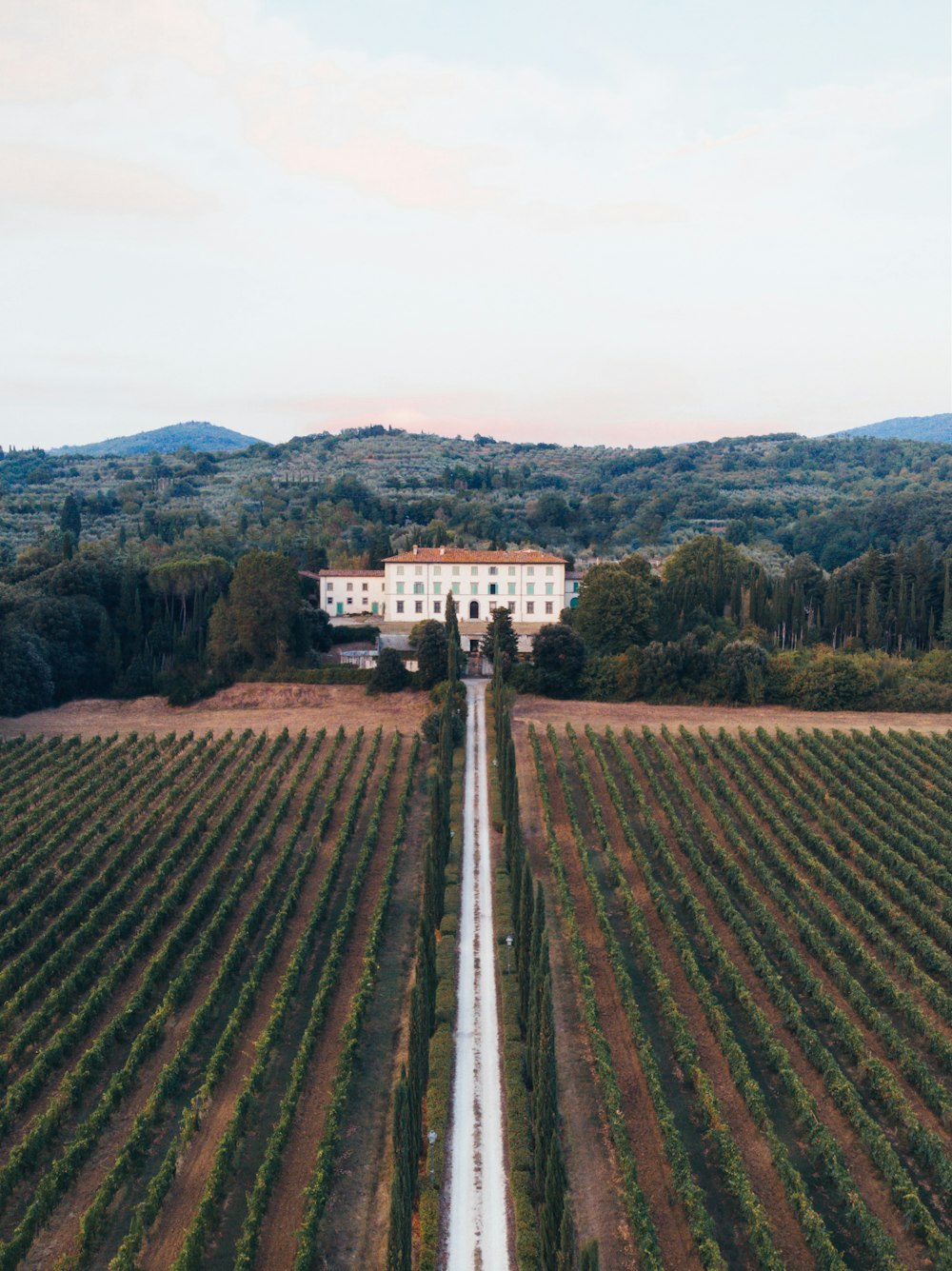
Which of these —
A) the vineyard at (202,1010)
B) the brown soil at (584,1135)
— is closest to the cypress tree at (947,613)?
the vineyard at (202,1010)

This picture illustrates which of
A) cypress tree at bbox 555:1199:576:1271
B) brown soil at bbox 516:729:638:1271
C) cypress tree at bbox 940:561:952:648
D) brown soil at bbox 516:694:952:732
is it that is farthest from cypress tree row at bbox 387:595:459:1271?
cypress tree at bbox 940:561:952:648

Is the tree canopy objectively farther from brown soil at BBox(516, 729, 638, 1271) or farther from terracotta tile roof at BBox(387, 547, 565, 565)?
brown soil at BBox(516, 729, 638, 1271)

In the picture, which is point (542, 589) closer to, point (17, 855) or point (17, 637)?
point (17, 637)

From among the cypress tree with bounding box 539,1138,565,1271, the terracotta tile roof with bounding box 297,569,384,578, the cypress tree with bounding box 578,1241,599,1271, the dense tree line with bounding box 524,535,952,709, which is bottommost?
the cypress tree with bounding box 539,1138,565,1271

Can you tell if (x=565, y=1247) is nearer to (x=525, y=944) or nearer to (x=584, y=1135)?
(x=584, y=1135)

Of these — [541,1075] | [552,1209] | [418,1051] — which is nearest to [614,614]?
[418,1051]

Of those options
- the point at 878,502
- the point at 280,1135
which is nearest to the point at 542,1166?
the point at 280,1135
